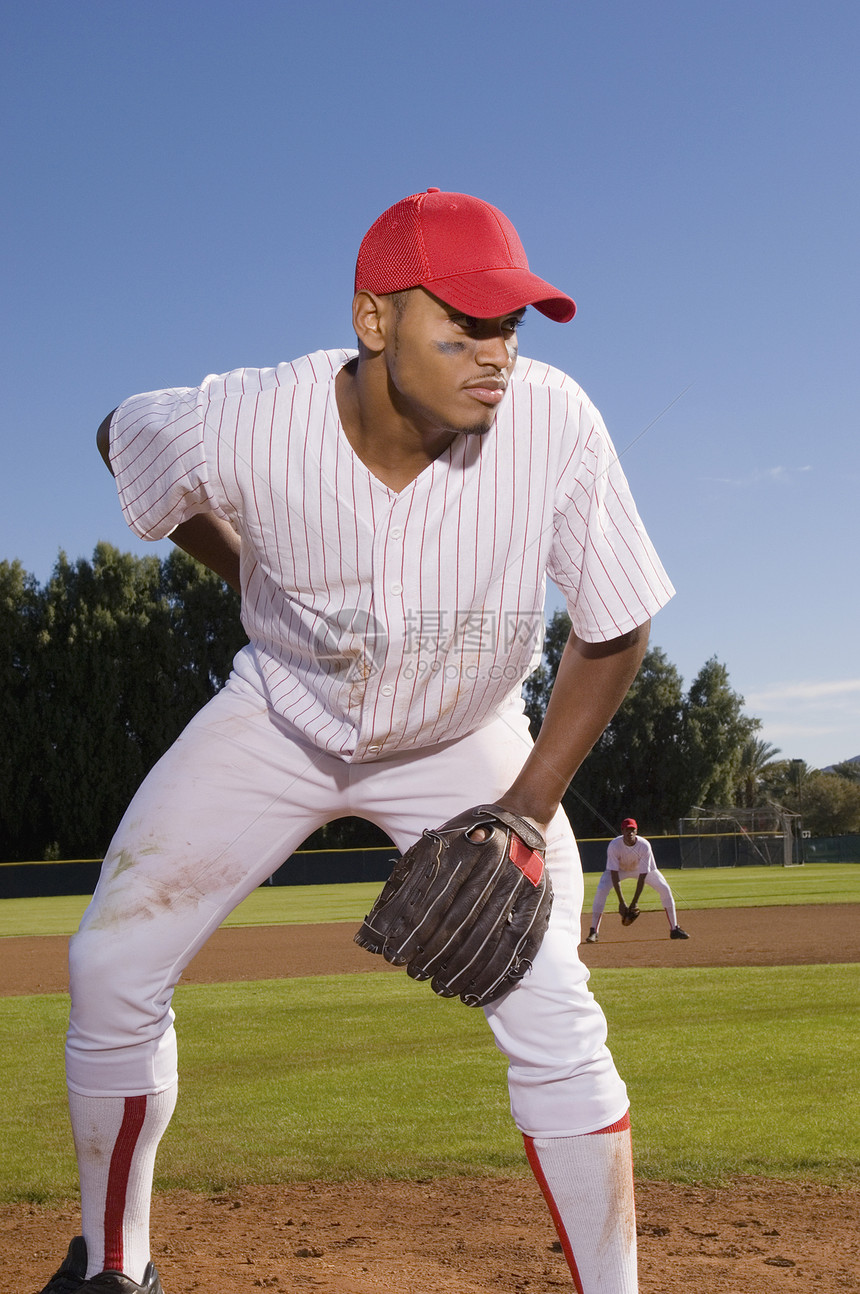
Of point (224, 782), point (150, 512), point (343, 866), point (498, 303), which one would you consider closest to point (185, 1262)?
point (224, 782)

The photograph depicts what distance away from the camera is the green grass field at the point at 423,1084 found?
396 centimetres

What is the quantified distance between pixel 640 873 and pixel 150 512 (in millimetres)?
13058

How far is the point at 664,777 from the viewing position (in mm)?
43562

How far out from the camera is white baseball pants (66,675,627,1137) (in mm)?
2184

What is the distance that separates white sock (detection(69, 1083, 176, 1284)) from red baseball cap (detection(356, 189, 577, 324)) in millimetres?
1707

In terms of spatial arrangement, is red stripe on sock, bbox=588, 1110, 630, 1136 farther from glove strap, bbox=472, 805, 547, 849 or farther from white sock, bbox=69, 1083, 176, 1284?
white sock, bbox=69, 1083, 176, 1284

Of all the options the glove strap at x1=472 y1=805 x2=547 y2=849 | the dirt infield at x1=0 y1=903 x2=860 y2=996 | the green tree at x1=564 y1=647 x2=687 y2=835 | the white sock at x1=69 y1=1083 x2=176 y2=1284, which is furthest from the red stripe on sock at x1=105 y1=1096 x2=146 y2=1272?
the green tree at x1=564 y1=647 x2=687 y2=835

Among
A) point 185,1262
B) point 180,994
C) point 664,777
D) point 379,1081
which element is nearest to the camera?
point 185,1262

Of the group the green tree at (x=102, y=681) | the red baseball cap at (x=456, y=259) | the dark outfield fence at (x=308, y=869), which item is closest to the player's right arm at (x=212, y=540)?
the red baseball cap at (x=456, y=259)

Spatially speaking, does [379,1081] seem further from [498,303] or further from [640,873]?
[640,873]

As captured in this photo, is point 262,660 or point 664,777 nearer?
point 262,660

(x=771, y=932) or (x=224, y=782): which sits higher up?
(x=224, y=782)

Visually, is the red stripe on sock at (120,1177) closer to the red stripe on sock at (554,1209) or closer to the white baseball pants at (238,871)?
the white baseball pants at (238,871)

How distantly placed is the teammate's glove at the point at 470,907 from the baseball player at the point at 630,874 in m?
11.6
